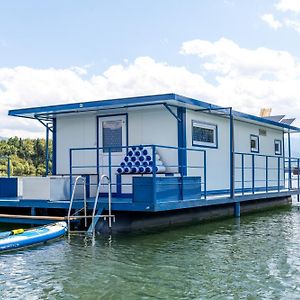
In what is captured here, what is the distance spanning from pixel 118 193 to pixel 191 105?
2920mm

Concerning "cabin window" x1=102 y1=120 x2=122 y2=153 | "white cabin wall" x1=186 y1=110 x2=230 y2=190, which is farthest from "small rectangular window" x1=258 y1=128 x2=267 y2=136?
"cabin window" x1=102 y1=120 x2=122 y2=153

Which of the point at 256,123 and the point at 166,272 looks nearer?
the point at 166,272

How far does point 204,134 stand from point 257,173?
14.9 feet

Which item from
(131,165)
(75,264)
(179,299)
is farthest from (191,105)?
(179,299)

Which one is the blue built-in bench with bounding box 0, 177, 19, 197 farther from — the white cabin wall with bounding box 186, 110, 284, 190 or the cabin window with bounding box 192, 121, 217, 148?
the cabin window with bounding box 192, 121, 217, 148

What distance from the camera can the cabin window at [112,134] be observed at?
43.8ft

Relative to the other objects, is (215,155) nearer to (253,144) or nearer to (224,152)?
(224,152)

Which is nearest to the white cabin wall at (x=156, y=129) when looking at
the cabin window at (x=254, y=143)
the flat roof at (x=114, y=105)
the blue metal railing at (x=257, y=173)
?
the flat roof at (x=114, y=105)

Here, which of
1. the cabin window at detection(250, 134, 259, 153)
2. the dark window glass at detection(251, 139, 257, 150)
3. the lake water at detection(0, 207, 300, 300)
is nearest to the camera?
the lake water at detection(0, 207, 300, 300)

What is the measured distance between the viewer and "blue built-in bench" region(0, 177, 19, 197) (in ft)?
45.1

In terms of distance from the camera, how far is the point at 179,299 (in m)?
5.96

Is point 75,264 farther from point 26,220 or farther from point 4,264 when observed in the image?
point 26,220

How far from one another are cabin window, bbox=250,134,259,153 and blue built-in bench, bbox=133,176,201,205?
246 inches

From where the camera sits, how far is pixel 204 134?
551 inches
